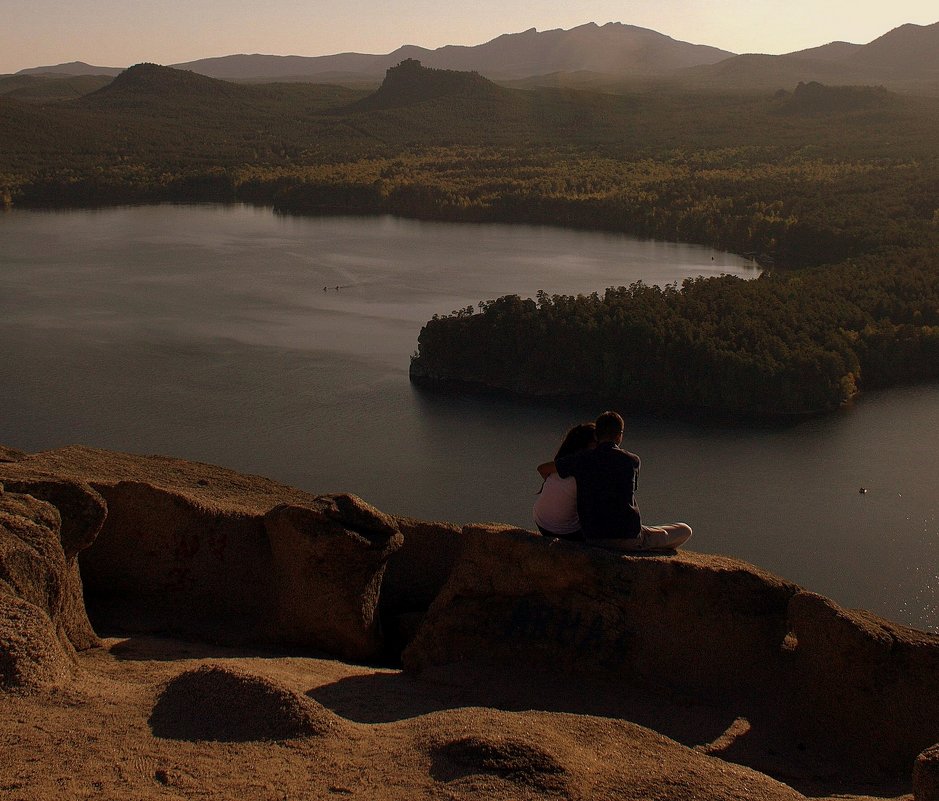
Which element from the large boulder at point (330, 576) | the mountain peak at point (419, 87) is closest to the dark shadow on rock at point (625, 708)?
the large boulder at point (330, 576)

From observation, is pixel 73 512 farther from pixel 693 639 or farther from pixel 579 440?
pixel 693 639

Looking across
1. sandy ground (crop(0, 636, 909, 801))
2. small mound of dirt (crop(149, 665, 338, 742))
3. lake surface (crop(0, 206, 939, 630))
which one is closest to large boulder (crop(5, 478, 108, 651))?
sandy ground (crop(0, 636, 909, 801))

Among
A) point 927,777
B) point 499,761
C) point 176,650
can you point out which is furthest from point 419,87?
point 927,777

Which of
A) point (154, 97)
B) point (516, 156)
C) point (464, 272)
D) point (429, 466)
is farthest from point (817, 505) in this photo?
point (154, 97)

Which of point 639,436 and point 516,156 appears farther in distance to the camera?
point 516,156

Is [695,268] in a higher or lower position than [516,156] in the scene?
lower

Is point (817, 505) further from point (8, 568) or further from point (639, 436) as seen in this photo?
point (8, 568)
